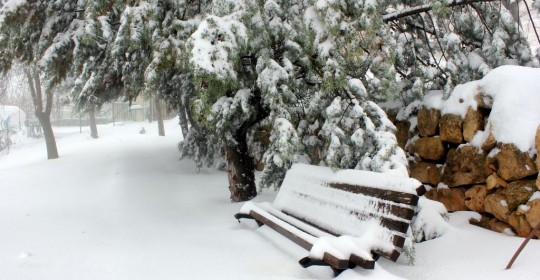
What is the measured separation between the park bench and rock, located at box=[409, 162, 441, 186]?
168 cm

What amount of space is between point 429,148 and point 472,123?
29.2 inches

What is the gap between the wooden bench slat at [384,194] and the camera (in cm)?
271

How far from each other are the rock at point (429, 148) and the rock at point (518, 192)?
108cm

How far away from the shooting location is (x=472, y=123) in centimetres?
424

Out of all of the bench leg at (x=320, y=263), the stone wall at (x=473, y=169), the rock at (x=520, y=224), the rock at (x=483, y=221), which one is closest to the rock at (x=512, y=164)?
the stone wall at (x=473, y=169)

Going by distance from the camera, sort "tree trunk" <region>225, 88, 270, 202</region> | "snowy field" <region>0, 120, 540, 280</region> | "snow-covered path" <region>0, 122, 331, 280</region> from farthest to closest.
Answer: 1. "tree trunk" <region>225, 88, 270, 202</region>
2. "snow-covered path" <region>0, 122, 331, 280</region>
3. "snowy field" <region>0, 120, 540, 280</region>

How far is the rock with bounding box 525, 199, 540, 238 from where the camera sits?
11.1 feet

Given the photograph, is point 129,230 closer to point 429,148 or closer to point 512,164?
point 429,148

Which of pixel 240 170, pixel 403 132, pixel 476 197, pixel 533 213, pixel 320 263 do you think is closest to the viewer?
pixel 320 263

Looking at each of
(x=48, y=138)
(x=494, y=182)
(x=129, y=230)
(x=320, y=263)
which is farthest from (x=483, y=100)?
(x=48, y=138)

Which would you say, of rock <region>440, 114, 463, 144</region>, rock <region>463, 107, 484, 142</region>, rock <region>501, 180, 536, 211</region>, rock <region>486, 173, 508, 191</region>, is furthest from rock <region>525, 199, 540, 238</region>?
rock <region>440, 114, 463, 144</region>

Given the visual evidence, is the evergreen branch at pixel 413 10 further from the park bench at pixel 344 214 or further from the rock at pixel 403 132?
the park bench at pixel 344 214

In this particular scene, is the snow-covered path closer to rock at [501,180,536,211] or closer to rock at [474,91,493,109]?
rock at [501,180,536,211]

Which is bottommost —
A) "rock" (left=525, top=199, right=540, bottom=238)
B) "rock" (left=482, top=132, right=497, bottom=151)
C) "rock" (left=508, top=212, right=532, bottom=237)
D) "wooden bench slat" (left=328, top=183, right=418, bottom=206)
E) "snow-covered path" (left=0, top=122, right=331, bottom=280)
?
"snow-covered path" (left=0, top=122, right=331, bottom=280)
